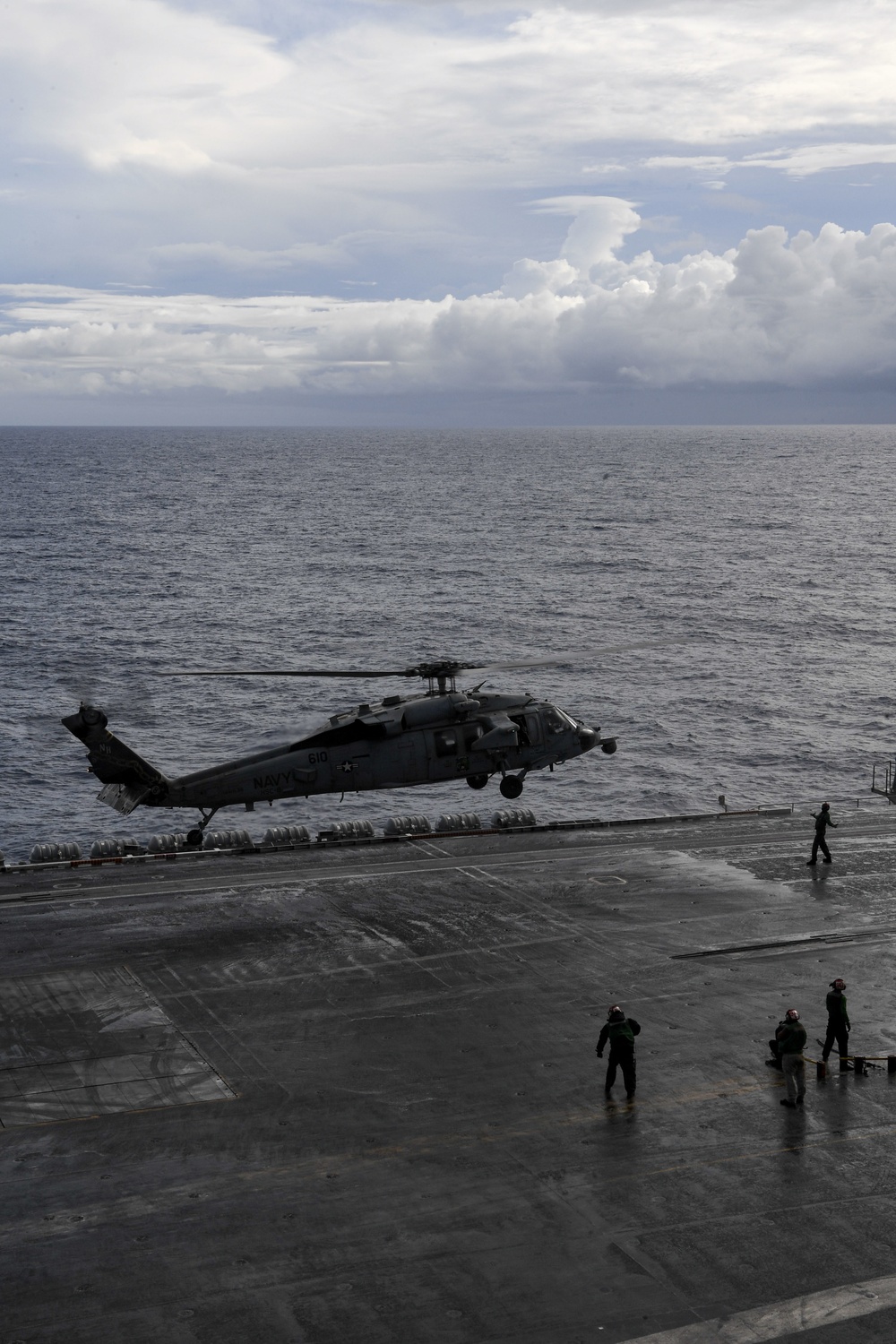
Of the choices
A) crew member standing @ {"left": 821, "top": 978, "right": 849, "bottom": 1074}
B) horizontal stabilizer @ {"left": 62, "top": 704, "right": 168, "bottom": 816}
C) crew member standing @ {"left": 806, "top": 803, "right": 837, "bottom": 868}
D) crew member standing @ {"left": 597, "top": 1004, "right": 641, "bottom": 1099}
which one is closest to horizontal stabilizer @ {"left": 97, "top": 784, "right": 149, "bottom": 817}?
horizontal stabilizer @ {"left": 62, "top": 704, "right": 168, "bottom": 816}

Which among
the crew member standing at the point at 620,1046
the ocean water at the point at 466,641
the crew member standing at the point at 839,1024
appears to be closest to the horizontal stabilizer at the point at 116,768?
the ocean water at the point at 466,641

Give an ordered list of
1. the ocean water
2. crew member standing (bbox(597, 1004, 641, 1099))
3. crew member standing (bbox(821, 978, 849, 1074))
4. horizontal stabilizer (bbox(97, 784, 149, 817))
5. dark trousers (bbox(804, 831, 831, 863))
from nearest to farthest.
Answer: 1. crew member standing (bbox(597, 1004, 641, 1099))
2. crew member standing (bbox(821, 978, 849, 1074))
3. horizontal stabilizer (bbox(97, 784, 149, 817))
4. dark trousers (bbox(804, 831, 831, 863))
5. the ocean water

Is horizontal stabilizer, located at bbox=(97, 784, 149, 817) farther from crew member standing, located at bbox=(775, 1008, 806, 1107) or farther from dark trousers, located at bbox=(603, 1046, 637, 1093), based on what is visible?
crew member standing, located at bbox=(775, 1008, 806, 1107)

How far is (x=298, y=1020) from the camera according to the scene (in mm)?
24641

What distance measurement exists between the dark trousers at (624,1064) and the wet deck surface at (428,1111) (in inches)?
11.7

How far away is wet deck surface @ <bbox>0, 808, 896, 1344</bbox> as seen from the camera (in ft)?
52.3

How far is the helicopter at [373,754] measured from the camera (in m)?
29.7

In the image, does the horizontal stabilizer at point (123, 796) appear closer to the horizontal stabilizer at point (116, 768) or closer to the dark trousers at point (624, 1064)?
the horizontal stabilizer at point (116, 768)

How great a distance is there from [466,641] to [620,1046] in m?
65.6

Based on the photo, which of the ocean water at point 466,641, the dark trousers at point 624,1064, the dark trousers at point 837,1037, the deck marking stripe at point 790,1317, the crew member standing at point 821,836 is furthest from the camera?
the ocean water at point 466,641

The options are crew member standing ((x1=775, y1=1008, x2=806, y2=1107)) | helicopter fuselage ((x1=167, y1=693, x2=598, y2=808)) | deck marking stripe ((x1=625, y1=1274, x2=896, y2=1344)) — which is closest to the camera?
deck marking stripe ((x1=625, y1=1274, x2=896, y2=1344))

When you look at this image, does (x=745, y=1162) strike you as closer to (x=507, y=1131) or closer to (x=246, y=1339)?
(x=507, y=1131)

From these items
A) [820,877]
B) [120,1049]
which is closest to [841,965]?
[820,877]

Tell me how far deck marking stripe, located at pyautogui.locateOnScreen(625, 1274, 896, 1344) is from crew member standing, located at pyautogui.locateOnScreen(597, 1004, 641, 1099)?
5.63 meters
